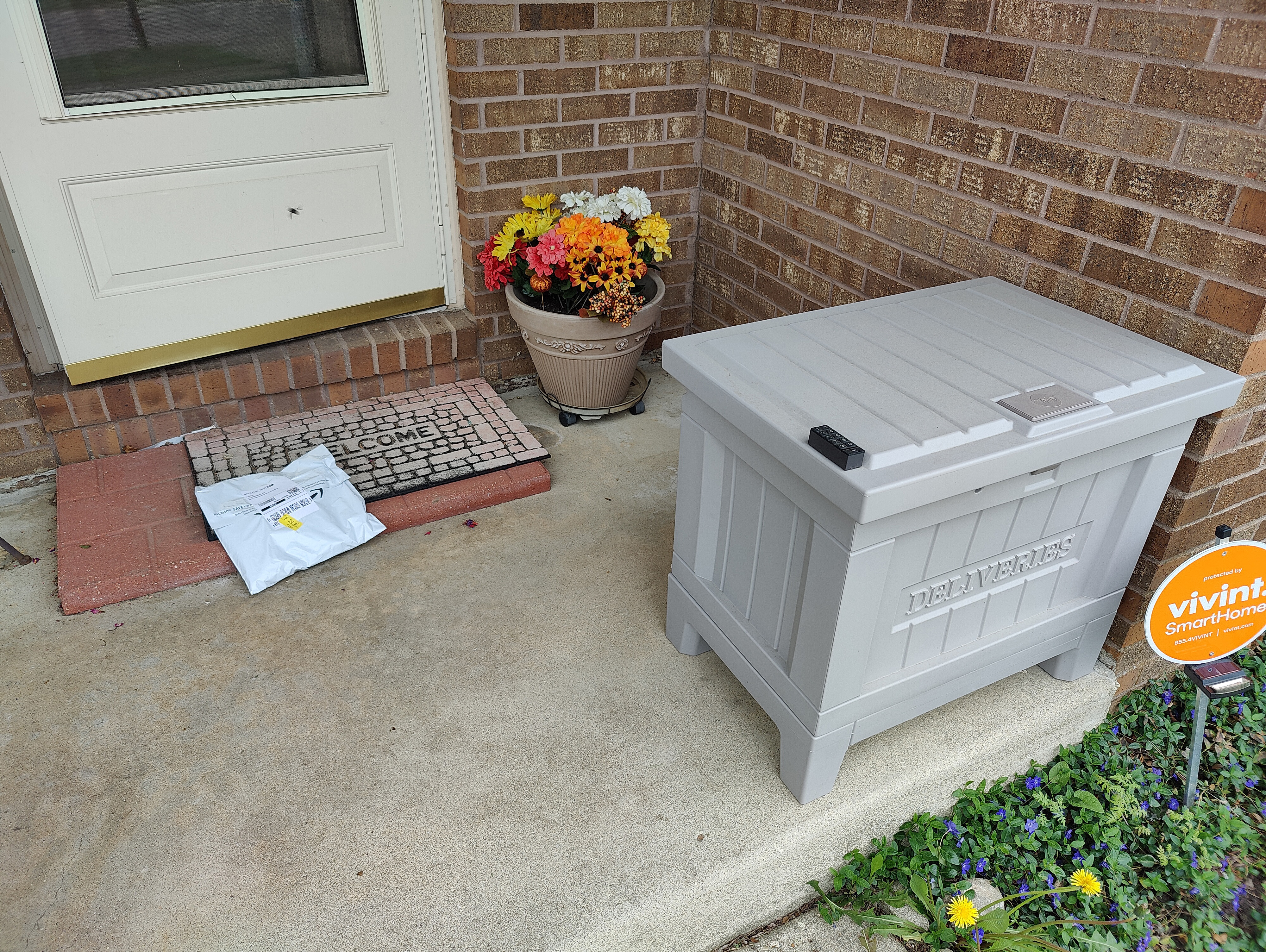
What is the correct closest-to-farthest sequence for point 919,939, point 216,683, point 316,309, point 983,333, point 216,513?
point 919,939
point 983,333
point 216,683
point 216,513
point 316,309

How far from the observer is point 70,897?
151 centimetres

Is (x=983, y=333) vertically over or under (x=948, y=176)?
under

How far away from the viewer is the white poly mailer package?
225 cm

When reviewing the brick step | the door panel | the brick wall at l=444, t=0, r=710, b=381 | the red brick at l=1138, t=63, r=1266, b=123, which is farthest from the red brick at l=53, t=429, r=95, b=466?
the red brick at l=1138, t=63, r=1266, b=123

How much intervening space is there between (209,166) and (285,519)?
109 cm

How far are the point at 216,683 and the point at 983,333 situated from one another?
1.83 meters

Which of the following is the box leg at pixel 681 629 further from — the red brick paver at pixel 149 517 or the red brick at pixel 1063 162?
the red brick at pixel 1063 162

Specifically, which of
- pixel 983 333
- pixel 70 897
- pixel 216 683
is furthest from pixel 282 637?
pixel 983 333

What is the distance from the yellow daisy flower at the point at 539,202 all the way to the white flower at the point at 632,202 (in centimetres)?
22

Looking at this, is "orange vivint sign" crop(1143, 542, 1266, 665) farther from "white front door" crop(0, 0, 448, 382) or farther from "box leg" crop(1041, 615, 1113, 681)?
"white front door" crop(0, 0, 448, 382)

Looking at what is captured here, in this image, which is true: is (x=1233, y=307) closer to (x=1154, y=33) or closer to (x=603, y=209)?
(x=1154, y=33)

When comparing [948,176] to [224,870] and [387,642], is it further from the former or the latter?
A: [224,870]

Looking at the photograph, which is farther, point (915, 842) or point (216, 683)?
point (216, 683)

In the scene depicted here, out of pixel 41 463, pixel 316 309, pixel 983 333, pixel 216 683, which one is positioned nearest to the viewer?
pixel 983 333
